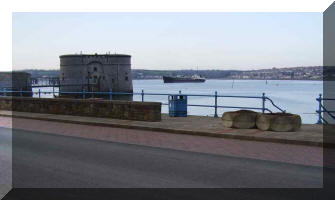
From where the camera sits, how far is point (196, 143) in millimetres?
12109

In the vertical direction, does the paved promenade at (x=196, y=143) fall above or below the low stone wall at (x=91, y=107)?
below

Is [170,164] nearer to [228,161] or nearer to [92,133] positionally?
[228,161]

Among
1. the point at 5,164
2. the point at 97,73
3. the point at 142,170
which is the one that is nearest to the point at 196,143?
the point at 142,170

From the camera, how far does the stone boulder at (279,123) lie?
44.1 feet

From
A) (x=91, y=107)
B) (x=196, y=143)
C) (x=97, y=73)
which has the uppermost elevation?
(x=97, y=73)

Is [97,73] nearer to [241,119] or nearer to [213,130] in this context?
[241,119]

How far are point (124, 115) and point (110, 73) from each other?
269 ft

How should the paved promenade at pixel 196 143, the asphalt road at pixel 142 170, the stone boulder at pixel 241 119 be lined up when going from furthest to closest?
the stone boulder at pixel 241 119
the paved promenade at pixel 196 143
the asphalt road at pixel 142 170

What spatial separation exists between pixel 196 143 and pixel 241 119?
2950 mm

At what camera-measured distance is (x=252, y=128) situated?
1442 centimetres

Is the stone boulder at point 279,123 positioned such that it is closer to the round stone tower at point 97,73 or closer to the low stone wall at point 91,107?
the low stone wall at point 91,107

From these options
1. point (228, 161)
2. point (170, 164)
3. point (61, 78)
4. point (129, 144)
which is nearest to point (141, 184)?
point (170, 164)

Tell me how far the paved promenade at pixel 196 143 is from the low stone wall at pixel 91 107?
1694 millimetres

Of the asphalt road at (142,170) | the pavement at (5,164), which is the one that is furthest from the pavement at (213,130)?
the pavement at (5,164)
